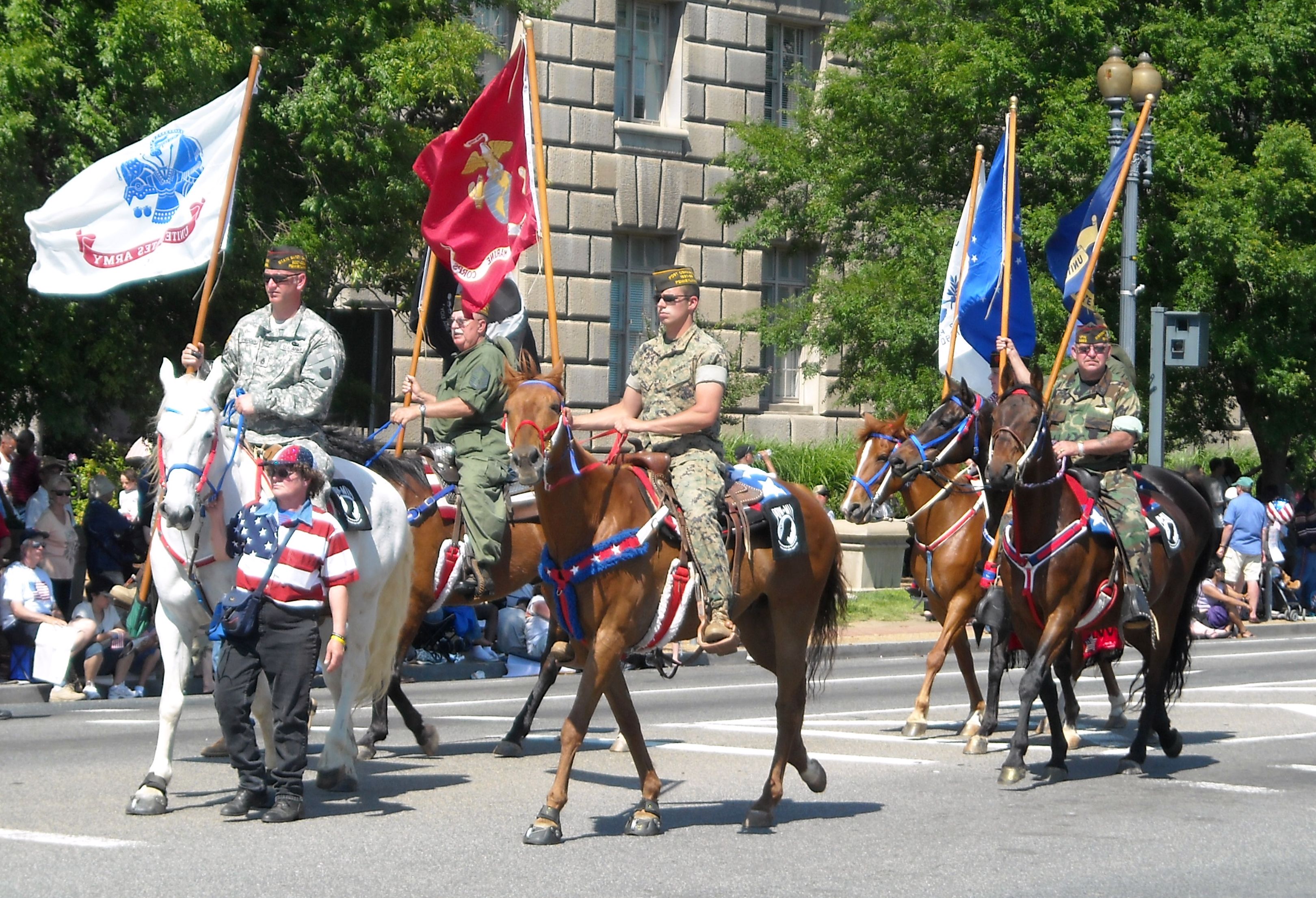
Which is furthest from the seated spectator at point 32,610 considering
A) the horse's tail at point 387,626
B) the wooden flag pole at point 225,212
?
the horse's tail at point 387,626

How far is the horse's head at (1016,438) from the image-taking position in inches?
429

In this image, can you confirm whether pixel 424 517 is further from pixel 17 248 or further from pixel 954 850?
pixel 17 248

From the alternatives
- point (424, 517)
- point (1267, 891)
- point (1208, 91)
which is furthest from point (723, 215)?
point (1267, 891)

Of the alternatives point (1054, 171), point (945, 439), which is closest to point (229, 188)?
point (945, 439)

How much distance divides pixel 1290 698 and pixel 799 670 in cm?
785

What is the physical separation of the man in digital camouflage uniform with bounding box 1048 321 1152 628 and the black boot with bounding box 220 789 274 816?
5.40m

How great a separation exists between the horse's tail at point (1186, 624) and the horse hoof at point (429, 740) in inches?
190

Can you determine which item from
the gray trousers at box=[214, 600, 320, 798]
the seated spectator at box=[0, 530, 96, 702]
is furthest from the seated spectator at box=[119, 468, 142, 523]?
the gray trousers at box=[214, 600, 320, 798]

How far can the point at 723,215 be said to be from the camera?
29.5 meters

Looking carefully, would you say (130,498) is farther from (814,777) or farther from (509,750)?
(814,777)

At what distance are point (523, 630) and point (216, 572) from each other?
32.8 ft

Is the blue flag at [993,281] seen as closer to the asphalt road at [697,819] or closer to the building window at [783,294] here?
the asphalt road at [697,819]

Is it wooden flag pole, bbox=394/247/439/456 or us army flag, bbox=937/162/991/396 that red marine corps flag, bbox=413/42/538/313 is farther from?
us army flag, bbox=937/162/991/396

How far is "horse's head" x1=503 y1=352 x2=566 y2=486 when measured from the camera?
8570 millimetres
